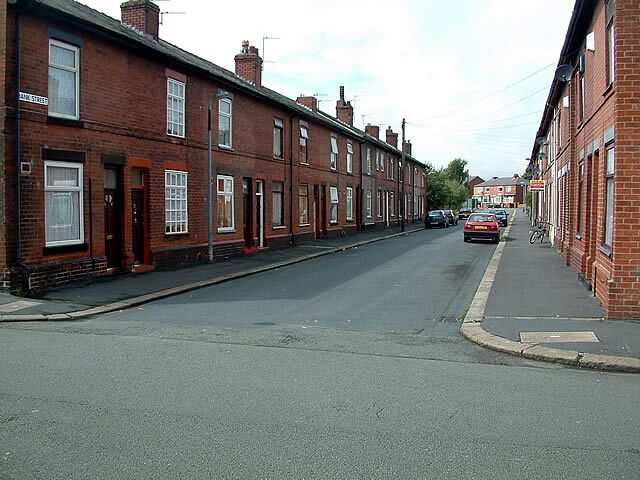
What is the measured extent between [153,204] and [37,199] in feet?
15.2

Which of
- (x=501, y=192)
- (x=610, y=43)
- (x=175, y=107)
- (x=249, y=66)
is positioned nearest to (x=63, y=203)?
(x=175, y=107)

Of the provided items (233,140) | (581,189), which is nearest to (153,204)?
(233,140)

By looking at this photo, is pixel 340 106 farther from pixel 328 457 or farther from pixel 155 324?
pixel 328 457

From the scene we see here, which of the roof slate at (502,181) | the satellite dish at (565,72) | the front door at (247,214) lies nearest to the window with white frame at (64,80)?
the front door at (247,214)

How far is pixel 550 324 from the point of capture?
10.0 meters

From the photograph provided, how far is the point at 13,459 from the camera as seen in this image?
454cm

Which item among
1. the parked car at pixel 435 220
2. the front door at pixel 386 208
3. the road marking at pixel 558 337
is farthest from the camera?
the parked car at pixel 435 220

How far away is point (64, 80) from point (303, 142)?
17065 millimetres

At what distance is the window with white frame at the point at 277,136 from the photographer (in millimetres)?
27062

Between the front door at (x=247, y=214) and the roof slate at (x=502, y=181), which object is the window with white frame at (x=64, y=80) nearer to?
the front door at (x=247, y=214)

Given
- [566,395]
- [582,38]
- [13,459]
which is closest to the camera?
[13,459]

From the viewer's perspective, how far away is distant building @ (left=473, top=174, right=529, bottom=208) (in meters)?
164

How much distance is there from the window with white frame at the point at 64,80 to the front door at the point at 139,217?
9.75ft

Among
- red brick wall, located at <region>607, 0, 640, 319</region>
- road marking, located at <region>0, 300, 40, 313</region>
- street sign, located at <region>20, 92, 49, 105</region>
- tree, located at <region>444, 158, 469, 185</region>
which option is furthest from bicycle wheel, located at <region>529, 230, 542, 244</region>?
tree, located at <region>444, 158, 469, 185</region>
